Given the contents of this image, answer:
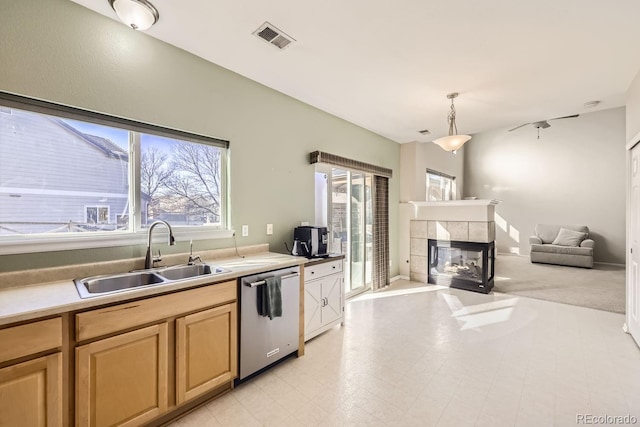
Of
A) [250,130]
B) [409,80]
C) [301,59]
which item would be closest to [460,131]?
[409,80]

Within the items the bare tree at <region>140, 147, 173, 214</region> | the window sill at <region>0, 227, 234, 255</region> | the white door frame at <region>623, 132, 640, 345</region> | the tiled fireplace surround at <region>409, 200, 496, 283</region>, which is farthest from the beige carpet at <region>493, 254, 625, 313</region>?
the bare tree at <region>140, 147, 173, 214</region>

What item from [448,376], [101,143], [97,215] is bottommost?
[448,376]

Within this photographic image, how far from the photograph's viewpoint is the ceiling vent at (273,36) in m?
2.06

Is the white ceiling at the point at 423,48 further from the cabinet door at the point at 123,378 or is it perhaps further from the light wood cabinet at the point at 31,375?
the cabinet door at the point at 123,378

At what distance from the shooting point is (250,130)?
283cm

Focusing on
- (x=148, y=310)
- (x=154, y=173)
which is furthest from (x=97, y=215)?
(x=148, y=310)

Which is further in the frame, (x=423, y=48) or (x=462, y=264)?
(x=462, y=264)

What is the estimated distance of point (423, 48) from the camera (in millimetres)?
2295

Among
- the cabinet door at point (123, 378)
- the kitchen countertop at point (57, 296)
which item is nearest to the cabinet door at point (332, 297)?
the kitchen countertop at point (57, 296)

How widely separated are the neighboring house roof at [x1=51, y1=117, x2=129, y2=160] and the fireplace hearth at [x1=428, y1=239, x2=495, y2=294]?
4.78 metres

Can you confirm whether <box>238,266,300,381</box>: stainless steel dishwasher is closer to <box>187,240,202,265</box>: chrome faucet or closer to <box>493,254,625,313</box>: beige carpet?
<box>187,240,202,265</box>: chrome faucet

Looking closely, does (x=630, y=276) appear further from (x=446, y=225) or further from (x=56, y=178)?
(x=56, y=178)

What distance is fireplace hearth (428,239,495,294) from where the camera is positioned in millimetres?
4504

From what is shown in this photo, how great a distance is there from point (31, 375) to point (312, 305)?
2.00m
